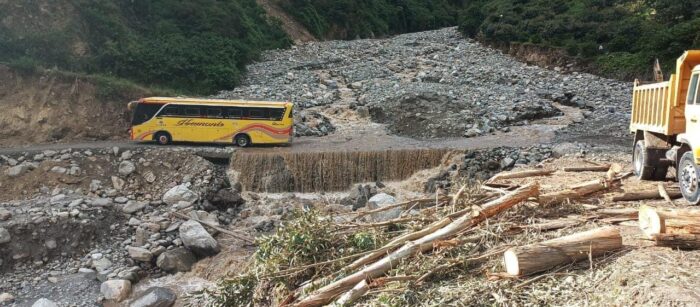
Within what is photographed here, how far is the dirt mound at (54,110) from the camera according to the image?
2109 cm

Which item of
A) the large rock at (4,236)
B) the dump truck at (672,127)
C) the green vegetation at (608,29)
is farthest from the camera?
the green vegetation at (608,29)

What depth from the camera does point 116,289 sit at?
478 inches

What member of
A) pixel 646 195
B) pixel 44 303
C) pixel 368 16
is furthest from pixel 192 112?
pixel 368 16

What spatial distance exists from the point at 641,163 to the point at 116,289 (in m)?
11.5

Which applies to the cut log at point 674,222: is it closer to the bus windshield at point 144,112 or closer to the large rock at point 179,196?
the large rock at point 179,196

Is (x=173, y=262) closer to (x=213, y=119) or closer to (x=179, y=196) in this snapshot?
(x=179, y=196)

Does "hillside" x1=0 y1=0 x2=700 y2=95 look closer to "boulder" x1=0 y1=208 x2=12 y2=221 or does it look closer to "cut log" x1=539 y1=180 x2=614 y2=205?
"boulder" x1=0 y1=208 x2=12 y2=221

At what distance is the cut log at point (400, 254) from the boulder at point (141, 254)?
822cm

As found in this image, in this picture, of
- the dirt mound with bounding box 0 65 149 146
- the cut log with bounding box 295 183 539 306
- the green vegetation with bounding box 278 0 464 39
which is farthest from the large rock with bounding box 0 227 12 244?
the green vegetation with bounding box 278 0 464 39

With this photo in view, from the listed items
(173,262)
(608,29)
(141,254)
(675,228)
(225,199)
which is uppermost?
(608,29)

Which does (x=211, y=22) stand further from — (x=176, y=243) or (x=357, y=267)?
(x=357, y=267)

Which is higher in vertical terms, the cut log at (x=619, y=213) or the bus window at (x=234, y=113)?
the bus window at (x=234, y=113)

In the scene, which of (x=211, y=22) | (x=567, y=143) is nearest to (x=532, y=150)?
(x=567, y=143)

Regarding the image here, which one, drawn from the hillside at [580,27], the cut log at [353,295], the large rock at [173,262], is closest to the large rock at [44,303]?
the large rock at [173,262]
